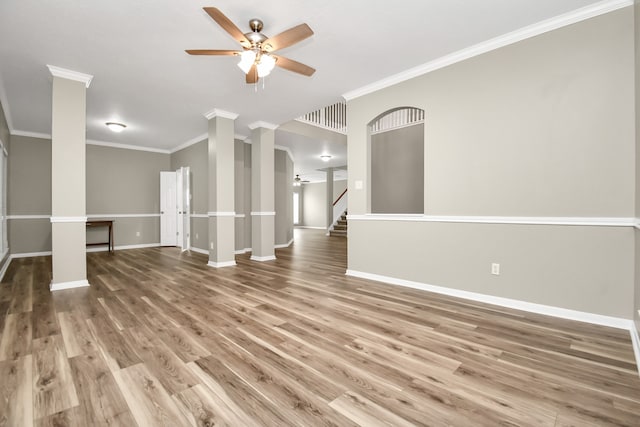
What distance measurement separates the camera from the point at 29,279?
4.03m

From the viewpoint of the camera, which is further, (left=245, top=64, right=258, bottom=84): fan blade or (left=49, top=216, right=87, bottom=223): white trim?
(left=49, top=216, right=87, bottom=223): white trim

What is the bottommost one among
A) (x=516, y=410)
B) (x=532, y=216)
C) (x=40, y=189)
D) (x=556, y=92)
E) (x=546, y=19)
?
(x=516, y=410)

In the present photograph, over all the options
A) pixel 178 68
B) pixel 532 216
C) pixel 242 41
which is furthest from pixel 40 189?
pixel 532 216

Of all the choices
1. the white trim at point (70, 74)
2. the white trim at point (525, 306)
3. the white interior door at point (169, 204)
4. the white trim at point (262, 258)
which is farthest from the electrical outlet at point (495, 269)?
the white interior door at point (169, 204)

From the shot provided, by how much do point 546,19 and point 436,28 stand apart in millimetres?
943

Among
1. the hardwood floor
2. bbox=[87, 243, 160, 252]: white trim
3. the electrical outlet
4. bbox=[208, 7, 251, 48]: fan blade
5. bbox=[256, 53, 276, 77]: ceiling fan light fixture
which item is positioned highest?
bbox=[208, 7, 251, 48]: fan blade

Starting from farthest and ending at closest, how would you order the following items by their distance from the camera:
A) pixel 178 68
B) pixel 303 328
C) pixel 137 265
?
pixel 137 265 → pixel 178 68 → pixel 303 328

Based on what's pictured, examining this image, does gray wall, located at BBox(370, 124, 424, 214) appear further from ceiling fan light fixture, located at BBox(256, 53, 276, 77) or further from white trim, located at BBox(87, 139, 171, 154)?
white trim, located at BBox(87, 139, 171, 154)

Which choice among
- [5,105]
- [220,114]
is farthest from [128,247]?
[220,114]

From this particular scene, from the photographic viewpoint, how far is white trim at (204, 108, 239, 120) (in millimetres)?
4874

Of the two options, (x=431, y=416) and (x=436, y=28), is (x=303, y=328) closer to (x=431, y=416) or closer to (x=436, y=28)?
(x=431, y=416)

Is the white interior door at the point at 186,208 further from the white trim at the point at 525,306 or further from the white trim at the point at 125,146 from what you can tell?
the white trim at the point at 525,306

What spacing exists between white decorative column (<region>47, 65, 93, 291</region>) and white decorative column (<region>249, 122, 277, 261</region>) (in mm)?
2677

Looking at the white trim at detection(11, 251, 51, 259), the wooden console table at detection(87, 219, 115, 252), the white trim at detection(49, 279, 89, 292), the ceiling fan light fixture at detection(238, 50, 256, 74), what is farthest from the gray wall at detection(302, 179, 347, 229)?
the ceiling fan light fixture at detection(238, 50, 256, 74)
